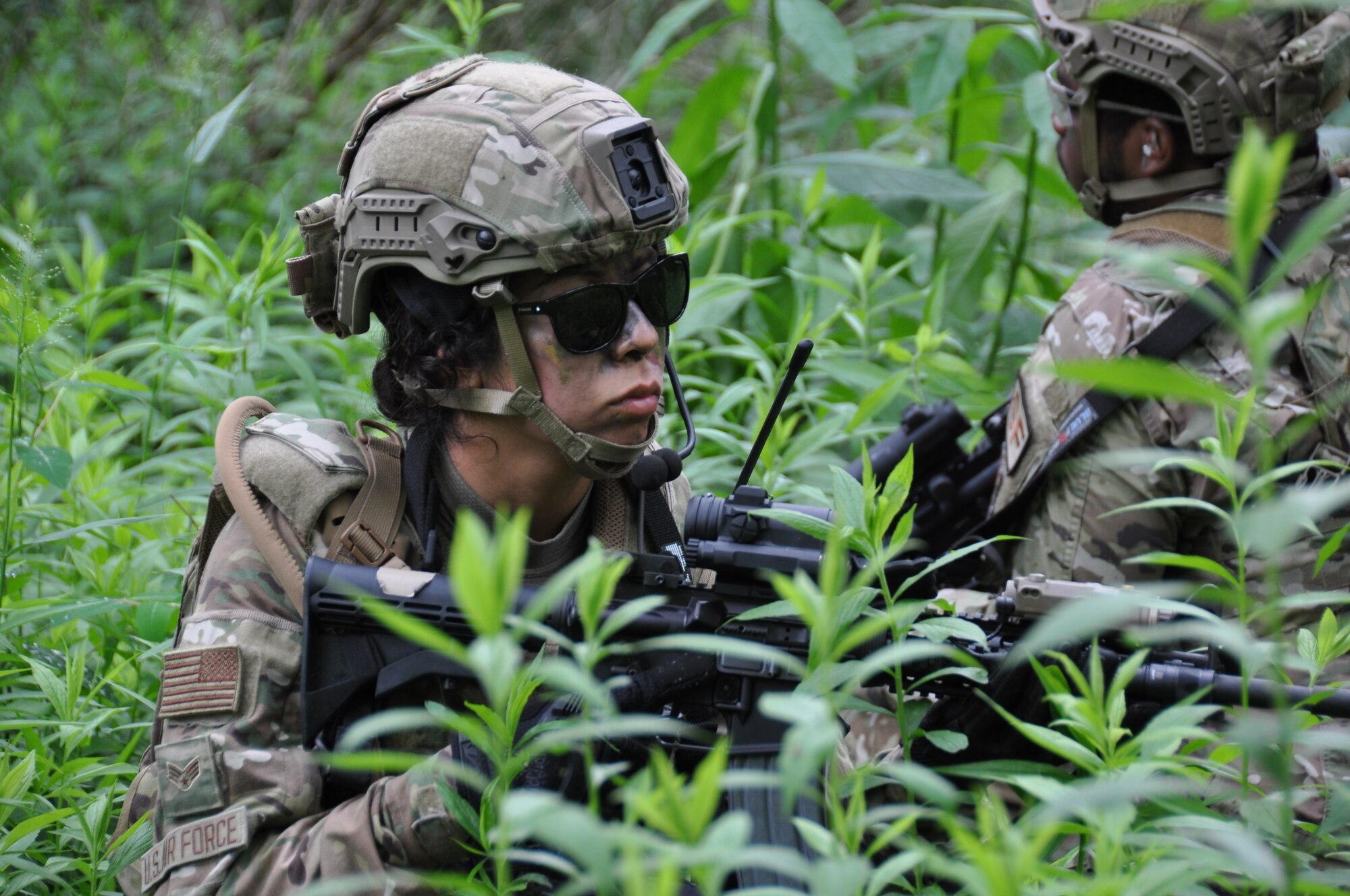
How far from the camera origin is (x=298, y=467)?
2.39m

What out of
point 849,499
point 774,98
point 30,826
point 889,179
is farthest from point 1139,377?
point 774,98

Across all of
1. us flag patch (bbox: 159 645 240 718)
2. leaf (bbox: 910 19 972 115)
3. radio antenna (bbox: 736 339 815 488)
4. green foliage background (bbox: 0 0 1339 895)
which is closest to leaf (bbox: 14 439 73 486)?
green foliage background (bbox: 0 0 1339 895)

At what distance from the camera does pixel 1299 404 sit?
304 cm

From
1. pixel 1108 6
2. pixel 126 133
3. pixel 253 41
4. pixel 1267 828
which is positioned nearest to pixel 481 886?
pixel 1267 828

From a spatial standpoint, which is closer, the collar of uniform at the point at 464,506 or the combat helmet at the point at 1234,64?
the collar of uniform at the point at 464,506

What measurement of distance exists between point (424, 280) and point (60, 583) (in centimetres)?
153

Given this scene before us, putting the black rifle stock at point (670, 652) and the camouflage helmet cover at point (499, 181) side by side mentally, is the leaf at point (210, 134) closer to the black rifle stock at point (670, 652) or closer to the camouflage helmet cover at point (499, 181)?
the camouflage helmet cover at point (499, 181)

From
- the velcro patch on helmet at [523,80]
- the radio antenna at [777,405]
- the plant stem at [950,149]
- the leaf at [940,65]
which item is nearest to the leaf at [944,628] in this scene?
the radio antenna at [777,405]

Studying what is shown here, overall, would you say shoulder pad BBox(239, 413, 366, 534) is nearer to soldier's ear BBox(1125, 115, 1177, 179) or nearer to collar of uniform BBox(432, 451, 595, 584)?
collar of uniform BBox(432, 451, 595, 584)

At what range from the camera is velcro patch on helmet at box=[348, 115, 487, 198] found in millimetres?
2385

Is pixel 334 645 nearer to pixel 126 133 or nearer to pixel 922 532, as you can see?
pixel 922 532

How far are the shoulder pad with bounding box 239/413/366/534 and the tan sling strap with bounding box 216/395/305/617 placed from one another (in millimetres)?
23

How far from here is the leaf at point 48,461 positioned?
9.46 feet

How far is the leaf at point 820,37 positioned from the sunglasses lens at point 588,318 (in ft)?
8.26
